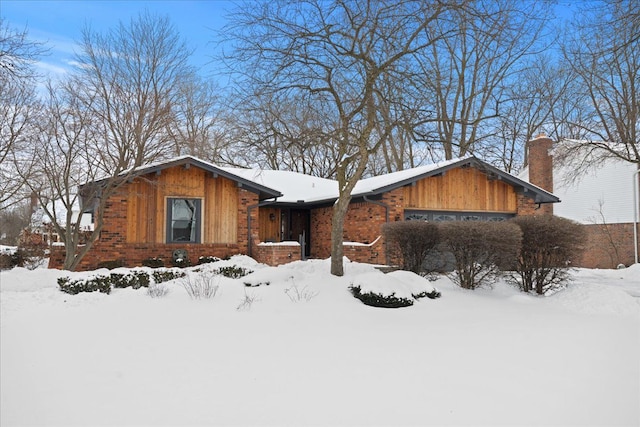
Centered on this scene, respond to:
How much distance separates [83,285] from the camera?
355 inches

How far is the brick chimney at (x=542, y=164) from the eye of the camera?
2286cm

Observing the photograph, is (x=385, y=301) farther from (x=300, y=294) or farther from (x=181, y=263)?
(x=181, y=263)

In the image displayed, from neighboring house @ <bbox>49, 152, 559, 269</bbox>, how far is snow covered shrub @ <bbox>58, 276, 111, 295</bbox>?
205 inches

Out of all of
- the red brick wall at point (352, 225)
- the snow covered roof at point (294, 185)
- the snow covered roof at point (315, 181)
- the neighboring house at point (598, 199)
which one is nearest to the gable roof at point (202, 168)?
the snow covered roof at point (315, 181)

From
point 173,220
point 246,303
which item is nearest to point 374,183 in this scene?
point 173,220

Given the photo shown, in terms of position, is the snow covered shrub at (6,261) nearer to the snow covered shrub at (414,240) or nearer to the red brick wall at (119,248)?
the red brick wall at (119,248)

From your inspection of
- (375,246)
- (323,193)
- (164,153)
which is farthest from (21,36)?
(323,193)

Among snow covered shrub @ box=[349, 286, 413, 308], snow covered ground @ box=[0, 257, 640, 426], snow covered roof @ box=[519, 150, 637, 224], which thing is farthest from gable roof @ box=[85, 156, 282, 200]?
snow covered roof @ box=[519, 150, 637, 224]

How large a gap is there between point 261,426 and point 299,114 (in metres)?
8.08

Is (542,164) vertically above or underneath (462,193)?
above

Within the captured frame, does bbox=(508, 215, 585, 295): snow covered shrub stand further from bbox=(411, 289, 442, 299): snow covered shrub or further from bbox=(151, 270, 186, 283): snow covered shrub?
bbox=(151, 270, 186, 283): snow covered shrub

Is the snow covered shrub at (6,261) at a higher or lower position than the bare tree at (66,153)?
lower

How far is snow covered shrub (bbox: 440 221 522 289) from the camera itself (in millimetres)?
9000

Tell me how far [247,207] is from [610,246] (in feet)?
51.8
